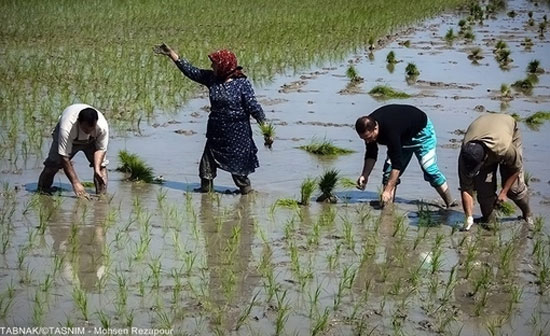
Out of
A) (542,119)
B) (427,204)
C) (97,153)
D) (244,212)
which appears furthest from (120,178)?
(542,119)

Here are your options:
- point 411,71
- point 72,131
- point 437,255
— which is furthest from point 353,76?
point 437,255

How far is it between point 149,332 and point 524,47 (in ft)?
47.3

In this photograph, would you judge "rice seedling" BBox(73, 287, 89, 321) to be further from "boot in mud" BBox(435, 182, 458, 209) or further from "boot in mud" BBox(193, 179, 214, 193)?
"boot in mud" BBox(435, 182, 458, 209)

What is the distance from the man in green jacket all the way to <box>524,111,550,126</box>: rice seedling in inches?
155

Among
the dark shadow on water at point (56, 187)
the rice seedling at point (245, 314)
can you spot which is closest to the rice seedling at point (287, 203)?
the dark shadow on water at point (56, 187)

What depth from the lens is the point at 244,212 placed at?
6.97 m

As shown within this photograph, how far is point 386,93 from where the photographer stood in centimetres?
1198

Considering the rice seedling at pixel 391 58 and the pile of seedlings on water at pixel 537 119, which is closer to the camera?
the pile of seedlings on water at pixel 537 119

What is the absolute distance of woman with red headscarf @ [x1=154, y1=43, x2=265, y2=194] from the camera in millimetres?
7344

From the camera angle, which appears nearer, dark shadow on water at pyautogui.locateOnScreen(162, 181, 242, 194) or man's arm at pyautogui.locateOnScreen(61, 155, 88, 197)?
man's arm at pyautogui.locateOnScreen(61, 155, 88, 197)

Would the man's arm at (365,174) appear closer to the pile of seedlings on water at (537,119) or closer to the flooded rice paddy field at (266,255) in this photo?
the flooded rice paddy field at (266,255)

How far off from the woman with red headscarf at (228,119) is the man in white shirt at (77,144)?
2.72 ft

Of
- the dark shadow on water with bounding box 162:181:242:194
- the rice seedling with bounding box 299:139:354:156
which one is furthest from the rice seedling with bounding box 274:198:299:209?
the rice seedling with bounding box 299:139:354:156

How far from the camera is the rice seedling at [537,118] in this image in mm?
10523
